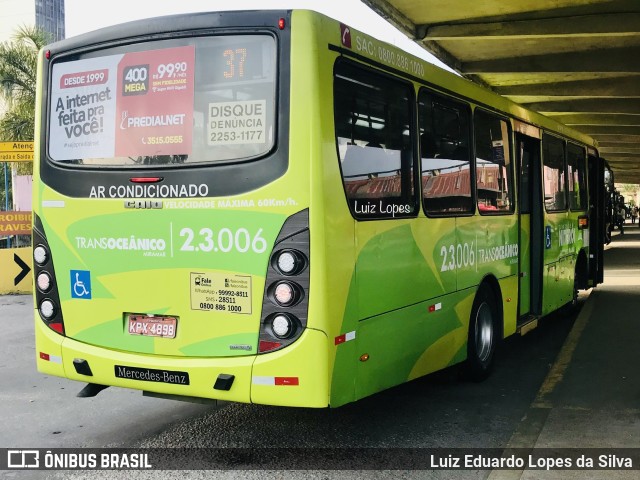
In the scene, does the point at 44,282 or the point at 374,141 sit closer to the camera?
the point at 374,141

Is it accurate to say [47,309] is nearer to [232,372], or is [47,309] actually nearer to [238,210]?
[232,372]

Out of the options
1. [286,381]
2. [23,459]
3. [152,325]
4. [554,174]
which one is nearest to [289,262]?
[286,381]

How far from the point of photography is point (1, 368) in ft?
26.7

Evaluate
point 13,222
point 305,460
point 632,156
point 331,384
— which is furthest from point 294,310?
point 632,156

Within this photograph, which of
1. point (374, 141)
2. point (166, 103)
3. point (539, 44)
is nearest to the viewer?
point (166, 103)

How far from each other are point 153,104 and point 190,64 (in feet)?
1.27

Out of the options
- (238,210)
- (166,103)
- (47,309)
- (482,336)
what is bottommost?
(482,336)

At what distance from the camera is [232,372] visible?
4.69 meters

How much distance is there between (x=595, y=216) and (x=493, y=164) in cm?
601

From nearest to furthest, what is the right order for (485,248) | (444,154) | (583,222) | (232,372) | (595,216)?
(232,372)
(444,154)
(485,248)
(583,222)
(595,216)

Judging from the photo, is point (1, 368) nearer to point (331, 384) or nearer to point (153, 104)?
point (153, 104)

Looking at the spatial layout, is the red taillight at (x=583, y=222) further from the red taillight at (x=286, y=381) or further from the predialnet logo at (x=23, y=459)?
the predialnet logo at (x=23, y=459)

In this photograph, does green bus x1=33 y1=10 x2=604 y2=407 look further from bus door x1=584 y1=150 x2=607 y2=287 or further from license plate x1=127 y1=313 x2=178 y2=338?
bus door x1=584 y1=150 x2=607 y2=287

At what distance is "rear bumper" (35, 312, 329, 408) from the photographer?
456 cm
